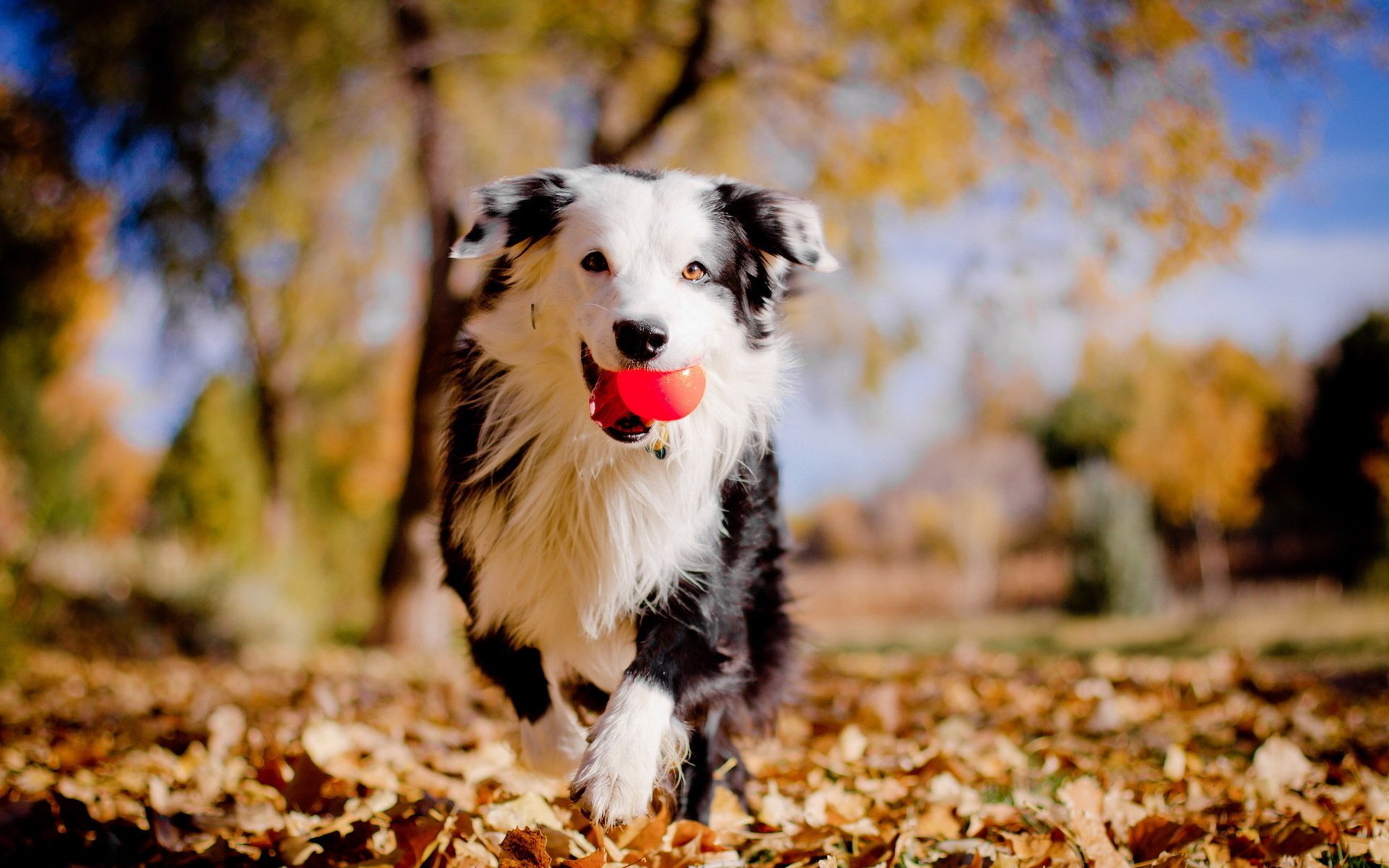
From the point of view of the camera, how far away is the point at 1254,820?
2.24 meters

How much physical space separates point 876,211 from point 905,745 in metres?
7.43

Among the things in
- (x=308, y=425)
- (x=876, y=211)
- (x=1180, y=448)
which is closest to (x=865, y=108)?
(x=876, y=211)

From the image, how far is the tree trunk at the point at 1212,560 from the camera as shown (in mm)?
18531

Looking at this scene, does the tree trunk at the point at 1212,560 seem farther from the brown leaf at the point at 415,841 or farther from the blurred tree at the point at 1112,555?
the brown leaf at the point at 415,841

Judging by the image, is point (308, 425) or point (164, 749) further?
point (308, 425)

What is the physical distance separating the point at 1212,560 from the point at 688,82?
57.8 feet

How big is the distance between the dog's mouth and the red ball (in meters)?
0.03

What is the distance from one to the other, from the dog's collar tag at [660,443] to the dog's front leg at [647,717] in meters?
0.39

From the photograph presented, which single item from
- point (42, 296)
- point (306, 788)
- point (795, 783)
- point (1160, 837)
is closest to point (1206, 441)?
point (795, 783)

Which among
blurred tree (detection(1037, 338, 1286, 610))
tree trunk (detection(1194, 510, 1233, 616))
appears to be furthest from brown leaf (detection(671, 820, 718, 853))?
tree trunk (detection(1194, 510, 1233, 616))

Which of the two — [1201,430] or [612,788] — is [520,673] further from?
[1201,430]

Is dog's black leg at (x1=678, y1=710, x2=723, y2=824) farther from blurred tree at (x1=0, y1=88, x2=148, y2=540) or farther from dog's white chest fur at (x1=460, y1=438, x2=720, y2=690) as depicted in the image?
blurred tree at (x1=0, y1=88, x2=148, y2=540)

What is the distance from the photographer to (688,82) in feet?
25.6

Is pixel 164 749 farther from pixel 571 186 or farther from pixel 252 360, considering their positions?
pixel 252 360
